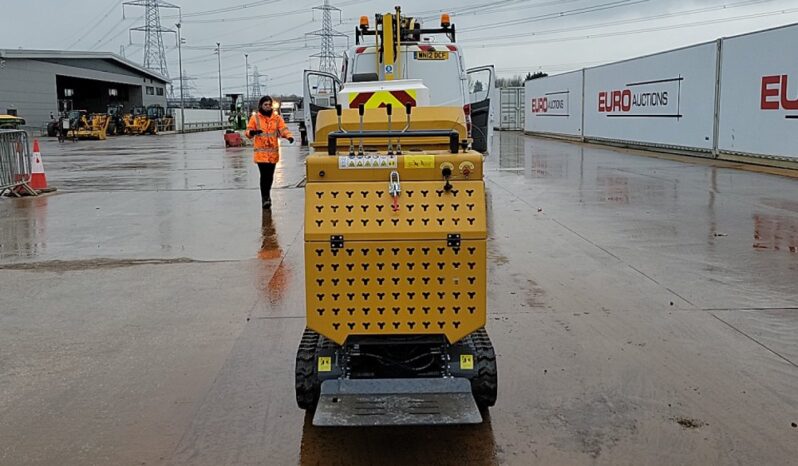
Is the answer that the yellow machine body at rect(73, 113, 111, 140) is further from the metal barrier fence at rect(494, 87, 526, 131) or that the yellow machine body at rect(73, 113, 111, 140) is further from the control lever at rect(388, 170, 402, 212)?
the control lever at rect(388, 170, 402, 212)

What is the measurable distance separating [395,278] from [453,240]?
13.7 inches

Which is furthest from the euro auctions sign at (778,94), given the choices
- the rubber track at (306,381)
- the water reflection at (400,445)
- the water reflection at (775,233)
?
the rubber track at (306,381)

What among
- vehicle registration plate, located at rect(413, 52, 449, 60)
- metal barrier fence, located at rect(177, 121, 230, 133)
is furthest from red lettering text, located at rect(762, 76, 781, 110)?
metal barrier fence, located at rect(177, 121, 230, 133)

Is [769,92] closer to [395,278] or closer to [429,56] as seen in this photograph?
[429,56]

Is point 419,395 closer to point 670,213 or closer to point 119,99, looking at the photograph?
point 670,213

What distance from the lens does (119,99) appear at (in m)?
68.6

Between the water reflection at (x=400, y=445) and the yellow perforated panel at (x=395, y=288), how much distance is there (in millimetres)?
492

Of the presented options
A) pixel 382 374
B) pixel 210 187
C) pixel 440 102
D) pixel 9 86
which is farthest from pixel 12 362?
pixel 9 86

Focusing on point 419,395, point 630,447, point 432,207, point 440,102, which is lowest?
point 630,447

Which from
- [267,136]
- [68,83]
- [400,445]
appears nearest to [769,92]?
[267,136]

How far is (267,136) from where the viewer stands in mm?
11023

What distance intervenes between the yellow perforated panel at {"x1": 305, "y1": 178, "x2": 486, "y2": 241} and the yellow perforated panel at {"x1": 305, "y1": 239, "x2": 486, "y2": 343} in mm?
56

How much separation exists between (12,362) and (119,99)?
69.0 metres

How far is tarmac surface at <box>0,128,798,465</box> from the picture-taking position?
12.1 ft
